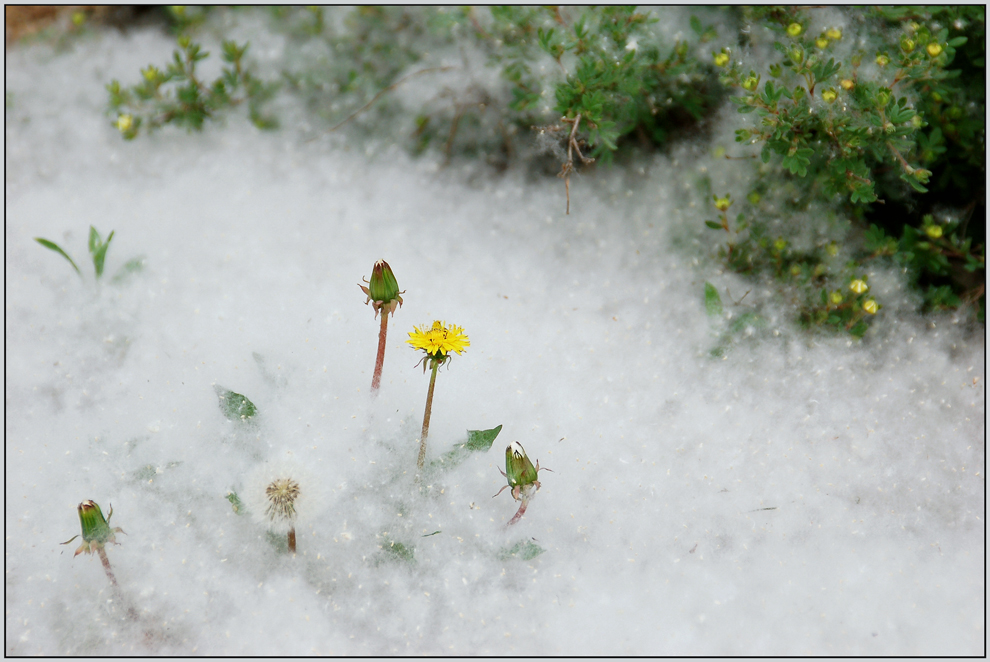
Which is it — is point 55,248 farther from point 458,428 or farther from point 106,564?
point 458,428

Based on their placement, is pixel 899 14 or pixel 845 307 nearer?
pixel 899 14

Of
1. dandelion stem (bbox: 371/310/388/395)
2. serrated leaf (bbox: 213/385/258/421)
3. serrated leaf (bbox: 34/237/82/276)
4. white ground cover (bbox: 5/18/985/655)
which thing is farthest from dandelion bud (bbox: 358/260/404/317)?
serrated leaf (bbox: 34/237/82/276)

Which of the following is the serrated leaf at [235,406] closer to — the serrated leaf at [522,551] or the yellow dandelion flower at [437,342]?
the yellow dandelion flower at [437,342]

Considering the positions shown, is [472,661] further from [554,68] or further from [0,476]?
[554,68]

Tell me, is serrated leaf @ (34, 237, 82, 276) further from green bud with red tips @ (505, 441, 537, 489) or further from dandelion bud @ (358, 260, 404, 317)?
green bud with red tips @ (505, 441, 537, 489)

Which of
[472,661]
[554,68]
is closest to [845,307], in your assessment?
[554,68]

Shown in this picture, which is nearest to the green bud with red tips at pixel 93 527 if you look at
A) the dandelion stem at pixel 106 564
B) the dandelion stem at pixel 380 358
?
the dandelion stem at pixel 106 564
